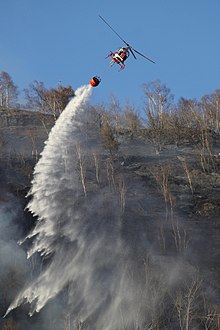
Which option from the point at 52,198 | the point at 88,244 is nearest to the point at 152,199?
the point at 52,198

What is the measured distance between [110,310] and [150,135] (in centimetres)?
3651

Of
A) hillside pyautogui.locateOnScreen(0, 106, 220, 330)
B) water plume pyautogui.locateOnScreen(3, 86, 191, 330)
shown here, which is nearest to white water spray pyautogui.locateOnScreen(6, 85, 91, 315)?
water plume pyautogui.locateOnScreen(3, 86, 191, 330)

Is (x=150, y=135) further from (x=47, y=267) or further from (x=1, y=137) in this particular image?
(x=47, y=267)

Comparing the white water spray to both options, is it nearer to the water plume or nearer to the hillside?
the water plume

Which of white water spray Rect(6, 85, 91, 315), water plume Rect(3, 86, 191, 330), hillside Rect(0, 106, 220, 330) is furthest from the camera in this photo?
hillside Rect(0, 106, 220, 330)

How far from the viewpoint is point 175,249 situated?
33.9 meters

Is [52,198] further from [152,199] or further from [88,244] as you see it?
[152,199]

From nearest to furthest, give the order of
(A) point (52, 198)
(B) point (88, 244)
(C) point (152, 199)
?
(B) point (88, 244) < (A) point (52, 198) < (C) point (152, 199)

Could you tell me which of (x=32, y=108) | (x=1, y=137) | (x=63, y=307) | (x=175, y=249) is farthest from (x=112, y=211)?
(x=32, y=108)

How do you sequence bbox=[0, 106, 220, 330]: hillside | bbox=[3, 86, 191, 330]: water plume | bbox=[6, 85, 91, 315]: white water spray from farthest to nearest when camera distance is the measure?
1. bbox=[0, 106, 220, 330]: hillside
2. bbox=[6, 85, 91, 315]: white water spray
3. bbox=[3, 86, 191, 330]: water plume

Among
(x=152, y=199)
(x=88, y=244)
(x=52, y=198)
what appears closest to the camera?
(x=88, y=244)

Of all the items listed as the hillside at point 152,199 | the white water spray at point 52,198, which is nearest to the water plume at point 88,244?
the white water spray at point 52,198

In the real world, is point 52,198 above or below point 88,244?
above

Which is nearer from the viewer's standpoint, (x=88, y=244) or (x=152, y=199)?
(x=88, y=244)
